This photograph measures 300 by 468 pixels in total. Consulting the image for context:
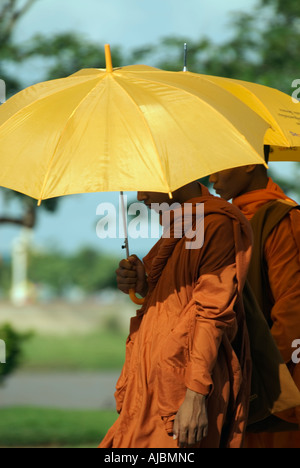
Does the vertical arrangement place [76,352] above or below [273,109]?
below

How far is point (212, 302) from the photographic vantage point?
2.64m

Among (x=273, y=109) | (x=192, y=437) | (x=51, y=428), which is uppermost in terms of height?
(x=273, y=109)

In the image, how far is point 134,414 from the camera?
9.09ft

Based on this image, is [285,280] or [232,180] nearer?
[285,280]

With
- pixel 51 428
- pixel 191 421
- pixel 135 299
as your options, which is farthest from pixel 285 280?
pixel 51 428

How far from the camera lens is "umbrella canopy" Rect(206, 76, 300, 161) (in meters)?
3.62

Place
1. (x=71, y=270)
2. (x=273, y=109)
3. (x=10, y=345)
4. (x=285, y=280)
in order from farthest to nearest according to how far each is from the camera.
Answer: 1. (x=71, y=270)
2. (x=10, y=345)
3. (x=273, y=109)
4. (x=285, y=280)

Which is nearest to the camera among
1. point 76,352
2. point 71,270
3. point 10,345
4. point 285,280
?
point 285,280

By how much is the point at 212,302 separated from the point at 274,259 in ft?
2.88

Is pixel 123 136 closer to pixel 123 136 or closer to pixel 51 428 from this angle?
pixel 123 136
